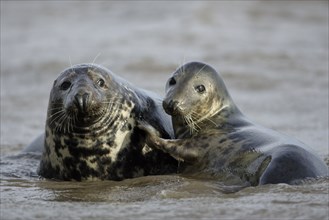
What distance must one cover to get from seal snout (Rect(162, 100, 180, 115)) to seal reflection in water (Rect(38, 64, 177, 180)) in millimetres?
345

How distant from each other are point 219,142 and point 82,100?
115 cm

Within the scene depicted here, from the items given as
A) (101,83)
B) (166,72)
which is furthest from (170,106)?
(166,72)

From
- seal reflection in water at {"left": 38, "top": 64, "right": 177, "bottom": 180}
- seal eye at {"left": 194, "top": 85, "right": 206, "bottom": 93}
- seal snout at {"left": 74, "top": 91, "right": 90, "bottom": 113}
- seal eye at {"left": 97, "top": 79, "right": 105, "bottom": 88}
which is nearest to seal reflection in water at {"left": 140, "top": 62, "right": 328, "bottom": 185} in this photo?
seal eye at {"left": 194, "top": 85, "right": 206, "bottom": 93}

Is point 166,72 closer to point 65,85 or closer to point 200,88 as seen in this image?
point 200,88

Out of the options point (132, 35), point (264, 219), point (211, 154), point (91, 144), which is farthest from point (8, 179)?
point (132, 35)

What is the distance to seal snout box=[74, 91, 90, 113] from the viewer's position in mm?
7121

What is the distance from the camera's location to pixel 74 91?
7.27 metres

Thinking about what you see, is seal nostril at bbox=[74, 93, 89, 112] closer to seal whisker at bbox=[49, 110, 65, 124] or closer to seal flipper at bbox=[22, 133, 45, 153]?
seal whisker at bbox=[49, 110, 65, 124]

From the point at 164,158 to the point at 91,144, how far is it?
0.64 m

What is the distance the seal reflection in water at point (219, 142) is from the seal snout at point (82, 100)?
2.14 feet

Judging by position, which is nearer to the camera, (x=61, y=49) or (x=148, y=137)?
(x=148, y=137)

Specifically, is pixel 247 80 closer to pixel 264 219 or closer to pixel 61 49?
pixel 61 49

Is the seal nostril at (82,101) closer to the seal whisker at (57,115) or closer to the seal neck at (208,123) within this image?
the seal whisker at (57,115)

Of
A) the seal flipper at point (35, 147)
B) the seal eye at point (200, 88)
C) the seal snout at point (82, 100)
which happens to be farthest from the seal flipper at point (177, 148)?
the seal flipper at point (35, 147)
